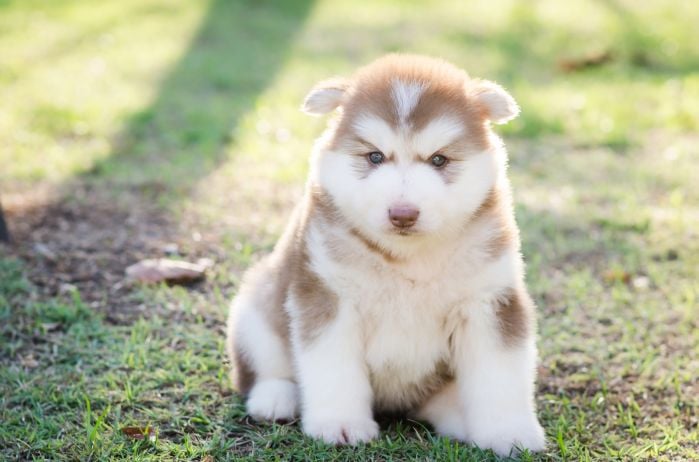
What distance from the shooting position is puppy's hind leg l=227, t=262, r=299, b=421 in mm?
3475

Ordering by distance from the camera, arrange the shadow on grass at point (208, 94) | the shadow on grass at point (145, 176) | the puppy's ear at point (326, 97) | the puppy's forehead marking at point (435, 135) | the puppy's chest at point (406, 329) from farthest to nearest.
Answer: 1. the shadow on grass at point (208, 94)
2. the shadow on grass at point (145, 176)
3. the puppy's ear at point (326, 97)
4. the puppy's chest at point (406, 329)
5. the puppy's forehead marking at point (435, 135)

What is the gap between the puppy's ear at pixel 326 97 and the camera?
329 cm

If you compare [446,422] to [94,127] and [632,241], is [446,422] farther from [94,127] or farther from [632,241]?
[94,127]

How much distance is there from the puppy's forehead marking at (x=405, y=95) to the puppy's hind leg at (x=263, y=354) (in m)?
0.90

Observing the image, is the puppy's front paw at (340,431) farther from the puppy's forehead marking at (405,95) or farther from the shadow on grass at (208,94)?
the shadow on grass at (208,94)

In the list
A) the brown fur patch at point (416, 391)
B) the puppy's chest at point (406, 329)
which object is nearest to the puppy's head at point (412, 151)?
the puppy's chest at point (406, 329)

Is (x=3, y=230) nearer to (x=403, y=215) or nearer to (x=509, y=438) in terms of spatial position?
(x=403, y=215)

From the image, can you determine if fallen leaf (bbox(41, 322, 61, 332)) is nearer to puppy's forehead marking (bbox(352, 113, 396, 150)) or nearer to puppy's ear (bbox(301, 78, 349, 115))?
puppy's ear (bbox(301, 78, 349, 115))

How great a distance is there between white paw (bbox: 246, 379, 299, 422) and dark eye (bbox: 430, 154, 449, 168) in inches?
43.4

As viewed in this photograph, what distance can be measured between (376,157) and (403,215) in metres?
0.28

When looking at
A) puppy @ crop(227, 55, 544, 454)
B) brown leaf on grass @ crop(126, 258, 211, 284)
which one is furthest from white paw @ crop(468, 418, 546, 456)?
brown leaf on grass @ crop(126, 258, 211, 284)

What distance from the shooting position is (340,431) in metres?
3.22

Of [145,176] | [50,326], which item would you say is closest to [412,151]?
[50,326]

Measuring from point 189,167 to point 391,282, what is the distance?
156 inches
